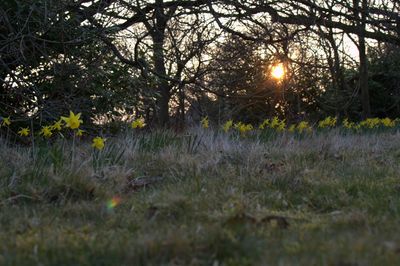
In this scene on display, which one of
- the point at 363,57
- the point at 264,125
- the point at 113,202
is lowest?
the point at 113,202

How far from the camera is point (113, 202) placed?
11.3 feet

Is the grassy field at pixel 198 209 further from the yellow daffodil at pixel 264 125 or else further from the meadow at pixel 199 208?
the yellow daffodil at pixel 264 125

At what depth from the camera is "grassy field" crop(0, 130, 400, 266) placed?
7.22 feet

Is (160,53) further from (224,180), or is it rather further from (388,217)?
(388,217)

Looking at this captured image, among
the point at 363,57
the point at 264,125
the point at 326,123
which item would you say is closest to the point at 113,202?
the point at 264,125

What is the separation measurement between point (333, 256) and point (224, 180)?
206 centimetres

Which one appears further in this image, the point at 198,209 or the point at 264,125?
the point at 264,125

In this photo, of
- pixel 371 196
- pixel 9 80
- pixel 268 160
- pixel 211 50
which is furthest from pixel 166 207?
pixel 211 50

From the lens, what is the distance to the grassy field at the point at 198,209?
2201mm

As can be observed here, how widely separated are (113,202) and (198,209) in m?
0.66

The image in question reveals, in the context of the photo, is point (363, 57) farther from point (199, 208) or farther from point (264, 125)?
point (199, 208)

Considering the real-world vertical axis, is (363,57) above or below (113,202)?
above

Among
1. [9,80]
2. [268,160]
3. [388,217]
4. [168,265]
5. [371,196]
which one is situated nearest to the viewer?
[168,265]

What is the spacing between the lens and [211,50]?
1185 centimetres
